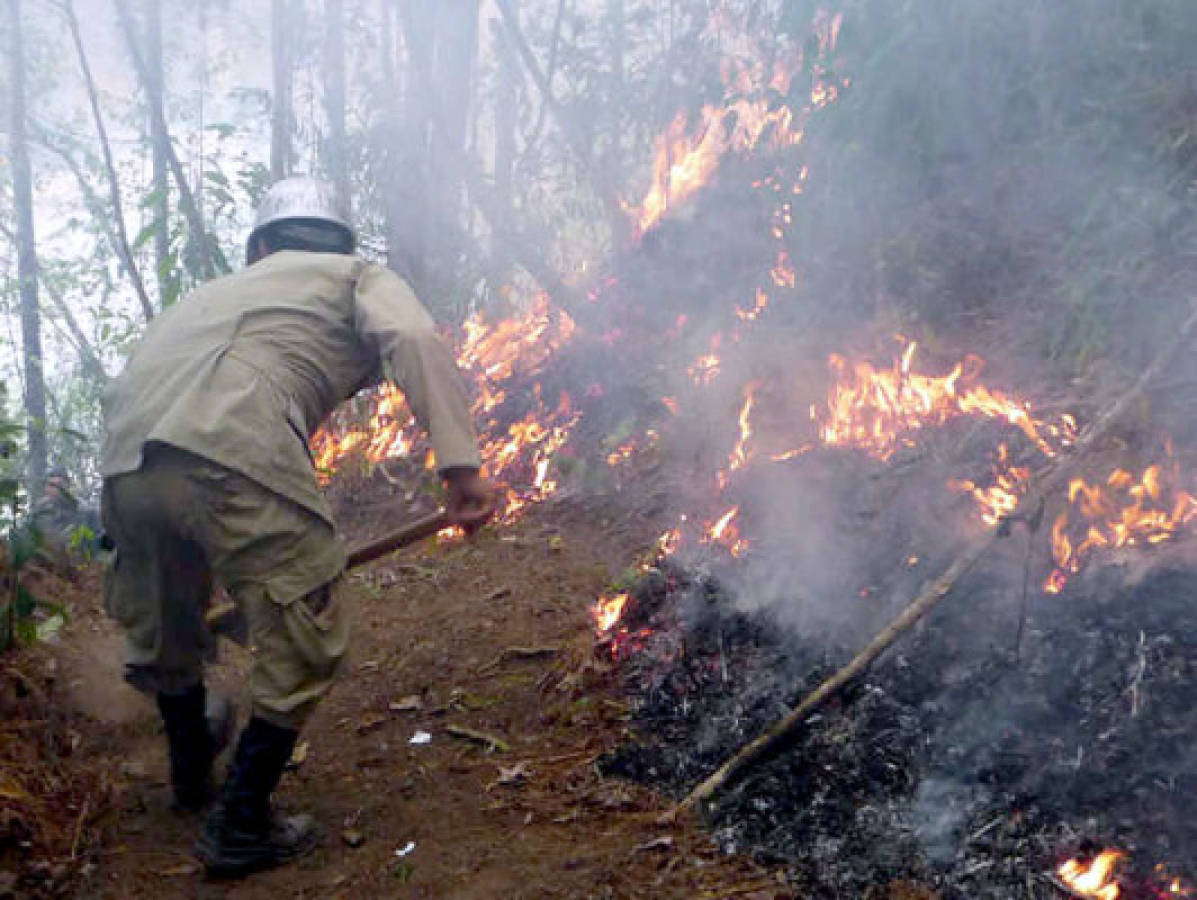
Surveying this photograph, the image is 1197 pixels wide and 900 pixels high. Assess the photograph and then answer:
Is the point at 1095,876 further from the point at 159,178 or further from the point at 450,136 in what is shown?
the point at 159,178

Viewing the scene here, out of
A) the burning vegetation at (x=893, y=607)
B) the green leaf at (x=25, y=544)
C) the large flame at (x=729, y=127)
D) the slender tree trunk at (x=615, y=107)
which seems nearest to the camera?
the burning vegetation at (x=893, y=607)

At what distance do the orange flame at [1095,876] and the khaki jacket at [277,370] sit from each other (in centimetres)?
209

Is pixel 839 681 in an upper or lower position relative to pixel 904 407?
lower

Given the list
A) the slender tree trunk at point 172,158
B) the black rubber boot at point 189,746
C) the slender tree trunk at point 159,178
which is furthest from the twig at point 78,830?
the slender tree trunk at point 172,158

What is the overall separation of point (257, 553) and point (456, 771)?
135cm

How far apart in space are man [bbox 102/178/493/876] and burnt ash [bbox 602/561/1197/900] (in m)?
1.28

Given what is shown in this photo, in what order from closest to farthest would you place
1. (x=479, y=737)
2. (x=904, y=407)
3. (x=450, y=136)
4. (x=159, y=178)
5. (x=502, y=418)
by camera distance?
(x=479, y=737) < (x=904, y=407) < (x=502, y=418) < (x=450, y=136) < (x=159, y=178)

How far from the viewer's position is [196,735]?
3600 mm

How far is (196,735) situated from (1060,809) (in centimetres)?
292

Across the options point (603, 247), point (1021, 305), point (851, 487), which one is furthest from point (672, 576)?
point (603, 247)

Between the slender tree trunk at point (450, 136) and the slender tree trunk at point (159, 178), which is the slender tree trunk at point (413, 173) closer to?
the slender tree trunk at point (450, 136)

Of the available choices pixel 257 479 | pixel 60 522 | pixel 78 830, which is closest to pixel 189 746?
pixel 78 830

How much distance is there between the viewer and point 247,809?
3213 millimetres

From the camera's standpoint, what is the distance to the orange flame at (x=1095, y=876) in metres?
2.54
